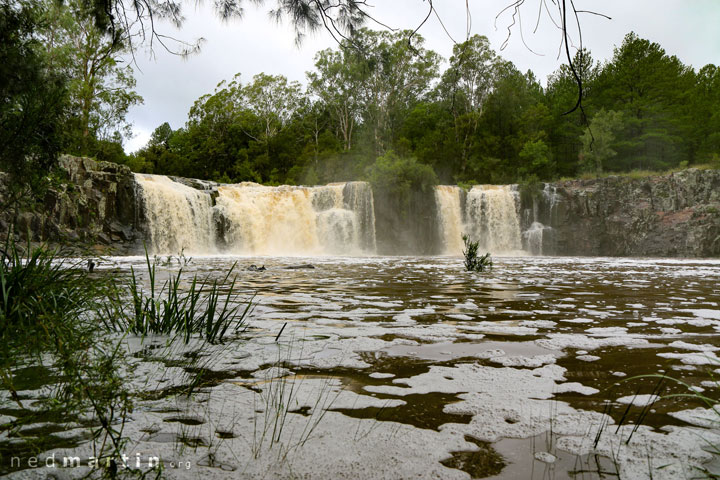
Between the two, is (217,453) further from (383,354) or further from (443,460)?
(383,354)

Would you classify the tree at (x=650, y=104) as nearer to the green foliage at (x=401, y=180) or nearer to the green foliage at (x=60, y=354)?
the green foliage at (x=401, y=180)

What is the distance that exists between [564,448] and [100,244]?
2132 cm

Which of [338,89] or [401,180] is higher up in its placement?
[338,89]

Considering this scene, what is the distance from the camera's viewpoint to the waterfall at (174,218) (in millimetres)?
21047

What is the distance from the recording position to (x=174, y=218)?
70.5 ft

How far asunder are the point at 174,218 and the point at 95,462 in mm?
21649

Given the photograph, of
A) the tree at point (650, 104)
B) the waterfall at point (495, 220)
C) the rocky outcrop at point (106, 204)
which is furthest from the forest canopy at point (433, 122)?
the rocky outcrop at point (106, 204)

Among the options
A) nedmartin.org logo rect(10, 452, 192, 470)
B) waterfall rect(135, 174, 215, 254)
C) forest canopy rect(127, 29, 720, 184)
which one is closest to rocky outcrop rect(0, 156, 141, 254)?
waterfall rect(135, 174, 215, 254)

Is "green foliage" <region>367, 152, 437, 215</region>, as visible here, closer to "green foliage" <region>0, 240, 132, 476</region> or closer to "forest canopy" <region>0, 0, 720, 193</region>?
"forest canopy" <region>0, 0, 720, 193</region>

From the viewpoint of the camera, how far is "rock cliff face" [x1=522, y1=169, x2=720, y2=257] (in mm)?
23812

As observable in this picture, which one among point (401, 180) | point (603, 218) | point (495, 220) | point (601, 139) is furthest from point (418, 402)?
point (601, 139)

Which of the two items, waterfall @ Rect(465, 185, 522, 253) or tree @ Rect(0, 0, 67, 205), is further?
waterfall @ Rect(465, 185, 522, 253)

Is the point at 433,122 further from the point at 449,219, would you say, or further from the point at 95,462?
the point at 95,462

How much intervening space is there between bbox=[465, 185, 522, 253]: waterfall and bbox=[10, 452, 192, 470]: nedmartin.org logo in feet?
84.3
